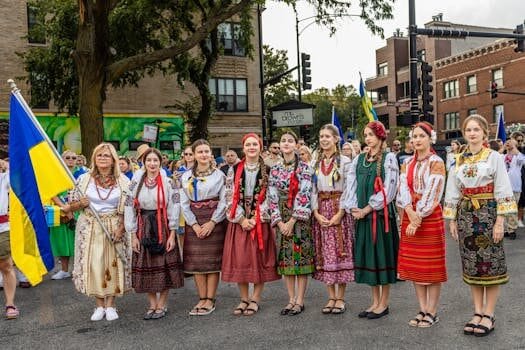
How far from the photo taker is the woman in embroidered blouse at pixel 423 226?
5.32 m

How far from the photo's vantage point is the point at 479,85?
47125 mm

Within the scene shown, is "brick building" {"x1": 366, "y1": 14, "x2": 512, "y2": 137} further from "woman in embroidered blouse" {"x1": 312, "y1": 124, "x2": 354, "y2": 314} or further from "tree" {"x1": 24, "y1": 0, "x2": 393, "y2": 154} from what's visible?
"woman in embroidered blouse" {"x1": 312, "y1": 124, "x2": 354, "y2": 314}

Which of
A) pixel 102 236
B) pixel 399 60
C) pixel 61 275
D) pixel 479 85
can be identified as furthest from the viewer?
pixel 399 60

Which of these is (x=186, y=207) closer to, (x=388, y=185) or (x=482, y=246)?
(x=388, y=185)

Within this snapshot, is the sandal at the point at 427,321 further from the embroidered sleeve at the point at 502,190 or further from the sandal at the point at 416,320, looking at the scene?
the embroidered sleeve at the point at 502,190

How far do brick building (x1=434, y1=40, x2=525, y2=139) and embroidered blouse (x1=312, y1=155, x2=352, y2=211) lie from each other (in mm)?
40288

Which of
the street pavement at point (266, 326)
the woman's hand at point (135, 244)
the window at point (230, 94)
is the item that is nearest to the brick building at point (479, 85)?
the window at point (230, 94)

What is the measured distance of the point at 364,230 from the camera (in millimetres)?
5844

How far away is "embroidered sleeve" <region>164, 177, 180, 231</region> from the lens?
20.4 feet

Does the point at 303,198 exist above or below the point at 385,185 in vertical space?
below

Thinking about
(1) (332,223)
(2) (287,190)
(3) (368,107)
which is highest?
(3) (368,107)

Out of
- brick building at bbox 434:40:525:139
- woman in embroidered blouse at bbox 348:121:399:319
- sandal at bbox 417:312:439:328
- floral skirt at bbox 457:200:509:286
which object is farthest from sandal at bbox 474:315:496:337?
brick building at bbox 434:40:525:139

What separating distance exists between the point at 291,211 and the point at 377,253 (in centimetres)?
99

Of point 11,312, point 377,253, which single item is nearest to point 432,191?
point 377,253
